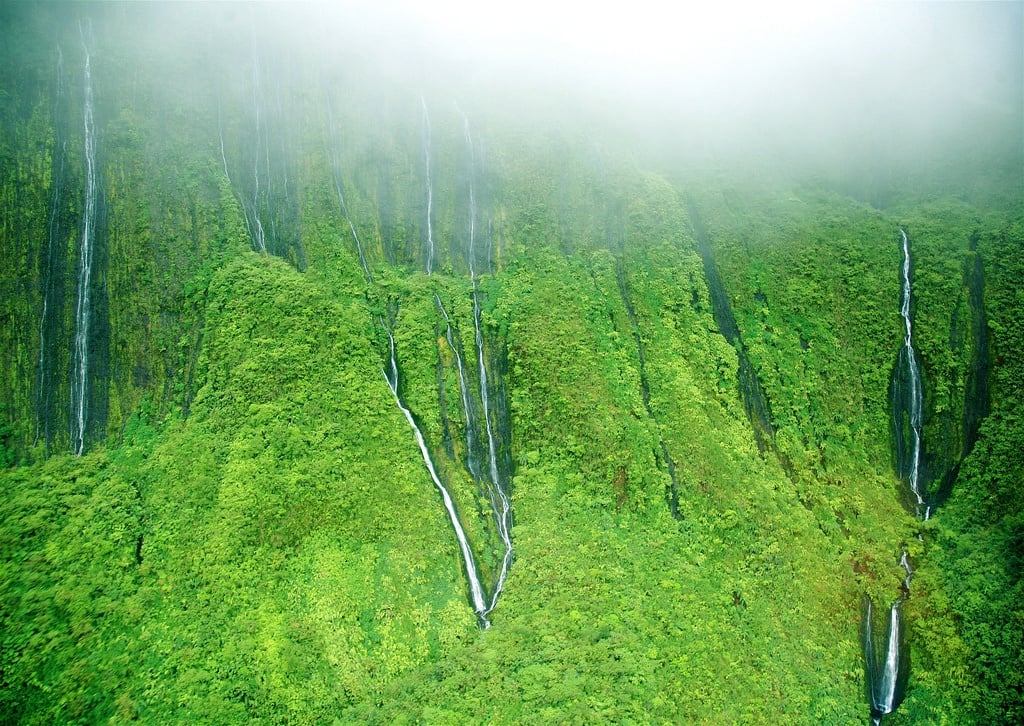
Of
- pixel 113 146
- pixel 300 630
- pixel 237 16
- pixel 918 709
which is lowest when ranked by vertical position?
pixel 918 709

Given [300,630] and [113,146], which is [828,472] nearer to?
Answer: [300,630]

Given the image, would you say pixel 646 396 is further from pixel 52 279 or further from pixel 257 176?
pixel 52 279

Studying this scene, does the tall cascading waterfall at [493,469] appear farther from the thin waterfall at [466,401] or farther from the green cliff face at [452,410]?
the thin waterfall at [466,401]

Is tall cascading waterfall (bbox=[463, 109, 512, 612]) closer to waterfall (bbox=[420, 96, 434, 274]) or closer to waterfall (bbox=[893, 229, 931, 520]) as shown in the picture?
waterfall (bbox=[420, 96, 434, 274])

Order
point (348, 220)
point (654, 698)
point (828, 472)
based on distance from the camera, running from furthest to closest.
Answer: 1. point (348, 220)
2. point (828, 472)
3. point (654, 698)

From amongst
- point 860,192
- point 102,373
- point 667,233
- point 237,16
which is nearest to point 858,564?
point 667,233

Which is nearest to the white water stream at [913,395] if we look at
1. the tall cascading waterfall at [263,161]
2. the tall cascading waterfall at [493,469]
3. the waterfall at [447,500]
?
the tall cascading waterfall at [493,469]
